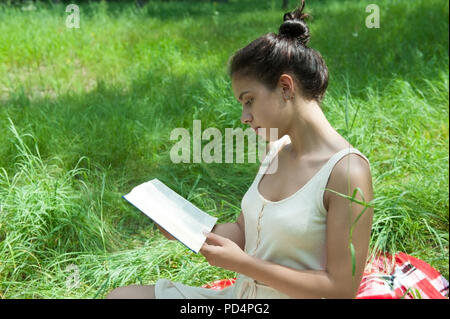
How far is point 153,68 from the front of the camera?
4.70 meters

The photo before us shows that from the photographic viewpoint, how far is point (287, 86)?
4.67 feet

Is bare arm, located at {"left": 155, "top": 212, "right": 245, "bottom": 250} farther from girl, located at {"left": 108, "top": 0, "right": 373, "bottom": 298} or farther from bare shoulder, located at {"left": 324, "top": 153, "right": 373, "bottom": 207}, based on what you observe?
bare shoulder, located at {"left": 324, "top": 153, "right": 373, "bottom": 207}

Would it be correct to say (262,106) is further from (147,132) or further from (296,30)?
(147,132)

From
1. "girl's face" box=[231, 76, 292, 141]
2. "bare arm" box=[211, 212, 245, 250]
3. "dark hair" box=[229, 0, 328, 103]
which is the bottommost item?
"bare arm" box=[211, 212, 245, 250]

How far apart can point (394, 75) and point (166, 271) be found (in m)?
2.52

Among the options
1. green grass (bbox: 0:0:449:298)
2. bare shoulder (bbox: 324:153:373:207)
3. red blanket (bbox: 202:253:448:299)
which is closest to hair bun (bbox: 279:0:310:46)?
bare shoulder (bbox: 324:153:373:207)

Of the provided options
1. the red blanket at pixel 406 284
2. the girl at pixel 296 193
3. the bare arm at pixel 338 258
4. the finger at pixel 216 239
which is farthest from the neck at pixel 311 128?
the red blanket at pixel 406 284

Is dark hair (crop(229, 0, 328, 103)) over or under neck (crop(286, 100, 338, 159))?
over

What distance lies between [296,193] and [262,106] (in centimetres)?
25

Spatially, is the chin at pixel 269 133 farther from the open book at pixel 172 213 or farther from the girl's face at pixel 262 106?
the open book at pixel 172 213

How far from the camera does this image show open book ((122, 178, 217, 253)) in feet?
4.59

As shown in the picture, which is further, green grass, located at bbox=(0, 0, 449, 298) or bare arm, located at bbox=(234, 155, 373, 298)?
green grass, located at bbox=(0, 0, 449, 298)

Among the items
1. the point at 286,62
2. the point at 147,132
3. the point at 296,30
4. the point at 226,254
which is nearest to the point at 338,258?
the point at 226,254

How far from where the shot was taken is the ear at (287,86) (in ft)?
4.63
